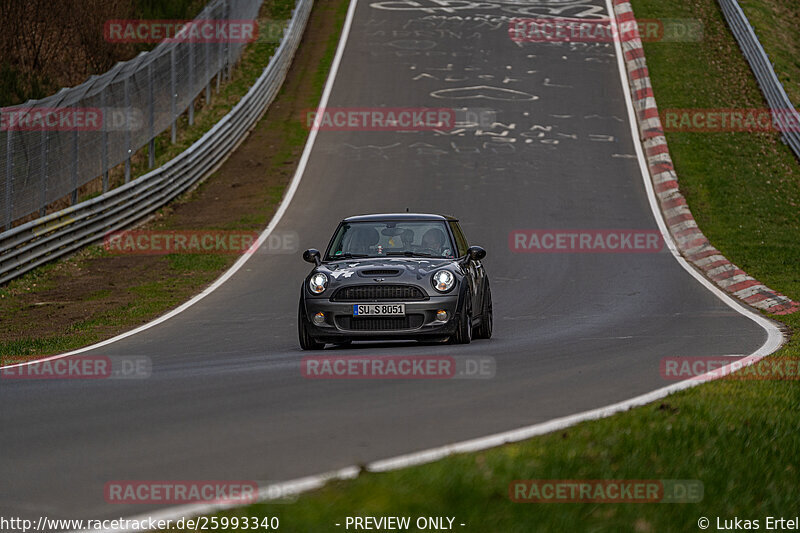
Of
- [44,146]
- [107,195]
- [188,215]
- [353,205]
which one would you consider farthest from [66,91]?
[353,205]

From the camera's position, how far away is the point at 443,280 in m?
13.0

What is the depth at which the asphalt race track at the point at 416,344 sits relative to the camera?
7.07 meters

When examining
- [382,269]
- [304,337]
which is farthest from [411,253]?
[304,337]

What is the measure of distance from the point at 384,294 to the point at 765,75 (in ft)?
85.0

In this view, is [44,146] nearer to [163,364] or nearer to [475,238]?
[475,238]

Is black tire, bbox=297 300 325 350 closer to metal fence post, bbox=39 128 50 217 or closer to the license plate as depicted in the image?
the license plate

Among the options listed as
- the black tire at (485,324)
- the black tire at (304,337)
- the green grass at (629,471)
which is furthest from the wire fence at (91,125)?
the green grass at (629,471)

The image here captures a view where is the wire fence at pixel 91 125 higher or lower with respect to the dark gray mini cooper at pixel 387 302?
higher

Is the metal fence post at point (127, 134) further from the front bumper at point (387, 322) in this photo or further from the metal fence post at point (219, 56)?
the front bumper at point (387, 322)

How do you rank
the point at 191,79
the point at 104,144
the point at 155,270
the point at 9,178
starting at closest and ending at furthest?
the point at 9,178
the point at 155,270
the point at 104,144
the point at 191,79

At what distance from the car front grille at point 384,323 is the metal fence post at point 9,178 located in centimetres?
916

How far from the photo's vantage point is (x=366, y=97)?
36.2 meters

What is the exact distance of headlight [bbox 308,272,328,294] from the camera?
12992mm

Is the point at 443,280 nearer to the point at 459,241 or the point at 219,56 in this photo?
the point at 459,241
